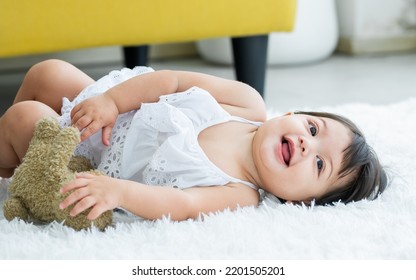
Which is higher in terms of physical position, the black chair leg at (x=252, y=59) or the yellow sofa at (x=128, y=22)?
the yellow sofa at (x=128, y=22)

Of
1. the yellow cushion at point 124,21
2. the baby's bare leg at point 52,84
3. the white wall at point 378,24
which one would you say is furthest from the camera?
the white wall at point 378,24

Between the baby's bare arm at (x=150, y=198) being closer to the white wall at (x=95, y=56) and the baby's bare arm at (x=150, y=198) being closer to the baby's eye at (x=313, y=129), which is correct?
the baby's eye at (x=313, y=129)

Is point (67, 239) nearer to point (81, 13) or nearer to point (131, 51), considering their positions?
point (81, 13)

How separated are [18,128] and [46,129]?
0.09m

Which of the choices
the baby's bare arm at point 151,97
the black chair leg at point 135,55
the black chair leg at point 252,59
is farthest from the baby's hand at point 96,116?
the black chair leg at point 135,55

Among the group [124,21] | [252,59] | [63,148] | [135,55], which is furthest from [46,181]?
[135,55]

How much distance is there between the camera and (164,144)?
35.8 inches

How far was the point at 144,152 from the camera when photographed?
3.10 feet

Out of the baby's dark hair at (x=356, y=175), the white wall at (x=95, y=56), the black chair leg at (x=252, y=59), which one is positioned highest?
the baby's dark hair at (x=356, y=175)

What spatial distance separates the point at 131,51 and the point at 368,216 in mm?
1408

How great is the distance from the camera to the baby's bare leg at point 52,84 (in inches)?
42.4

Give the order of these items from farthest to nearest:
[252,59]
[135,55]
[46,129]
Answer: [135,55]
[252,59]
[46,129]

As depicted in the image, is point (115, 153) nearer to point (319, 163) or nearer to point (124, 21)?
point (319, 163)

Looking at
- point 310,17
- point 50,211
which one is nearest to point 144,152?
point 50,211
